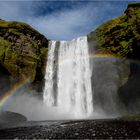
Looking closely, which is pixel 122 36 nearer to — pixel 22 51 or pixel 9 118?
pixel 22 51

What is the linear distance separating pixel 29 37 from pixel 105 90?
23579mm

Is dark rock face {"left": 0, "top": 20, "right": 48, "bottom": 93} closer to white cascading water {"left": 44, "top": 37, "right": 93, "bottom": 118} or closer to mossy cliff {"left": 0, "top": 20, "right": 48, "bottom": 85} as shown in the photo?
mossy cliff {"left": 0, "top": 20, "right": 48, "bottom": 85}

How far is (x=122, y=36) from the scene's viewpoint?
214ft

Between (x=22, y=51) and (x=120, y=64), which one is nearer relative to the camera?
(x=120, y=64)

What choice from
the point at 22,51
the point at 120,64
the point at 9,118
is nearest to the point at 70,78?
the point at 120,64

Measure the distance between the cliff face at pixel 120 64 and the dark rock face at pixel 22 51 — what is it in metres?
13.9

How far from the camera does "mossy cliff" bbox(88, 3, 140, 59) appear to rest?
204 ft

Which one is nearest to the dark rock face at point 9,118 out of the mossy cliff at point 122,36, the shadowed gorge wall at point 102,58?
the shadowed gorge wall at point 102,58

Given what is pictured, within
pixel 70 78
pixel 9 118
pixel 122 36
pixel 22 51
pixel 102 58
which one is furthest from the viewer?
pixel 22 51

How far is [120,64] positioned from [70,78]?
41.5 feet

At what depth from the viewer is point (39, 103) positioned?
70.9 meters

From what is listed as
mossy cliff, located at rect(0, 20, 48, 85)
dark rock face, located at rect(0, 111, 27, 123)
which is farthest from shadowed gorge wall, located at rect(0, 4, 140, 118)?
dark rock face, located at rect(0, 111, 27, 123)

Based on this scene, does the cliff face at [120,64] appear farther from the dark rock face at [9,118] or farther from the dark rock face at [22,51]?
the dark rock face at [9,118]

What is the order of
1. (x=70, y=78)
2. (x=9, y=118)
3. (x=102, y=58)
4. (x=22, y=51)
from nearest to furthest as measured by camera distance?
(x=9, y=118), (x=102, y=58), (x=70, y=78), (x=22, y=51)
